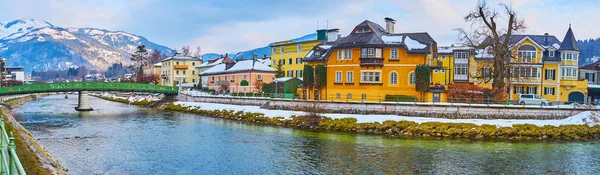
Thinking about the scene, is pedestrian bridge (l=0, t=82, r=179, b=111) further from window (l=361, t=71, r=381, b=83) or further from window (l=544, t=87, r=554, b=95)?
window (l=544, t=87, r=554, b=95)

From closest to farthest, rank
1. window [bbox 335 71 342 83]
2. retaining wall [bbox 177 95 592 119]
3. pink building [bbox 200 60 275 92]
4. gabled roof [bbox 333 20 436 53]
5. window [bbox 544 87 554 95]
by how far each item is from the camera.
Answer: retaining wall [bbox 177 95 592 119] → gabled roof [bbox 333 20 436 53] → window [bbox 335 71 342 83] → window [bbox 544 87 554 95] → pink building [bbox 200 60 275 92]

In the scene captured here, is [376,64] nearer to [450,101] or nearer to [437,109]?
[450,101]

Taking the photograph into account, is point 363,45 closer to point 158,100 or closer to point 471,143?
point 471,143

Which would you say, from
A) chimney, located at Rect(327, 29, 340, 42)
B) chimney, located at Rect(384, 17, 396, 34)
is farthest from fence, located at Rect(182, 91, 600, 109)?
chimney, located at Rect(327, 29, 340, 42)

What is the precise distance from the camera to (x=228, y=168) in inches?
908

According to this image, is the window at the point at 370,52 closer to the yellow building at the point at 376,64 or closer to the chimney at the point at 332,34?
the yellow building at the point at 376,64

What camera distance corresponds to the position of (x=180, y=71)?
10781 centimetres

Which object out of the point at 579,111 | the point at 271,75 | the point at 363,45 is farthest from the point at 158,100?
the point at 579,111

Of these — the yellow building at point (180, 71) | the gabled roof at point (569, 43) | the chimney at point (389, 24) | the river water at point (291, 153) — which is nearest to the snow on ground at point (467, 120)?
the river water at point (291, 153)

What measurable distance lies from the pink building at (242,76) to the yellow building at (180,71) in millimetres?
27927

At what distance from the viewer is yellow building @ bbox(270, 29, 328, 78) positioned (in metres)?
74.8

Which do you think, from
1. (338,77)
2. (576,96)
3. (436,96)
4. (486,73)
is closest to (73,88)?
(338,77)

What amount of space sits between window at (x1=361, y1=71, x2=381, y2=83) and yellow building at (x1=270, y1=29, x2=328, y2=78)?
25348 millimetres

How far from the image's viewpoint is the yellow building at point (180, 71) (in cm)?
10681
